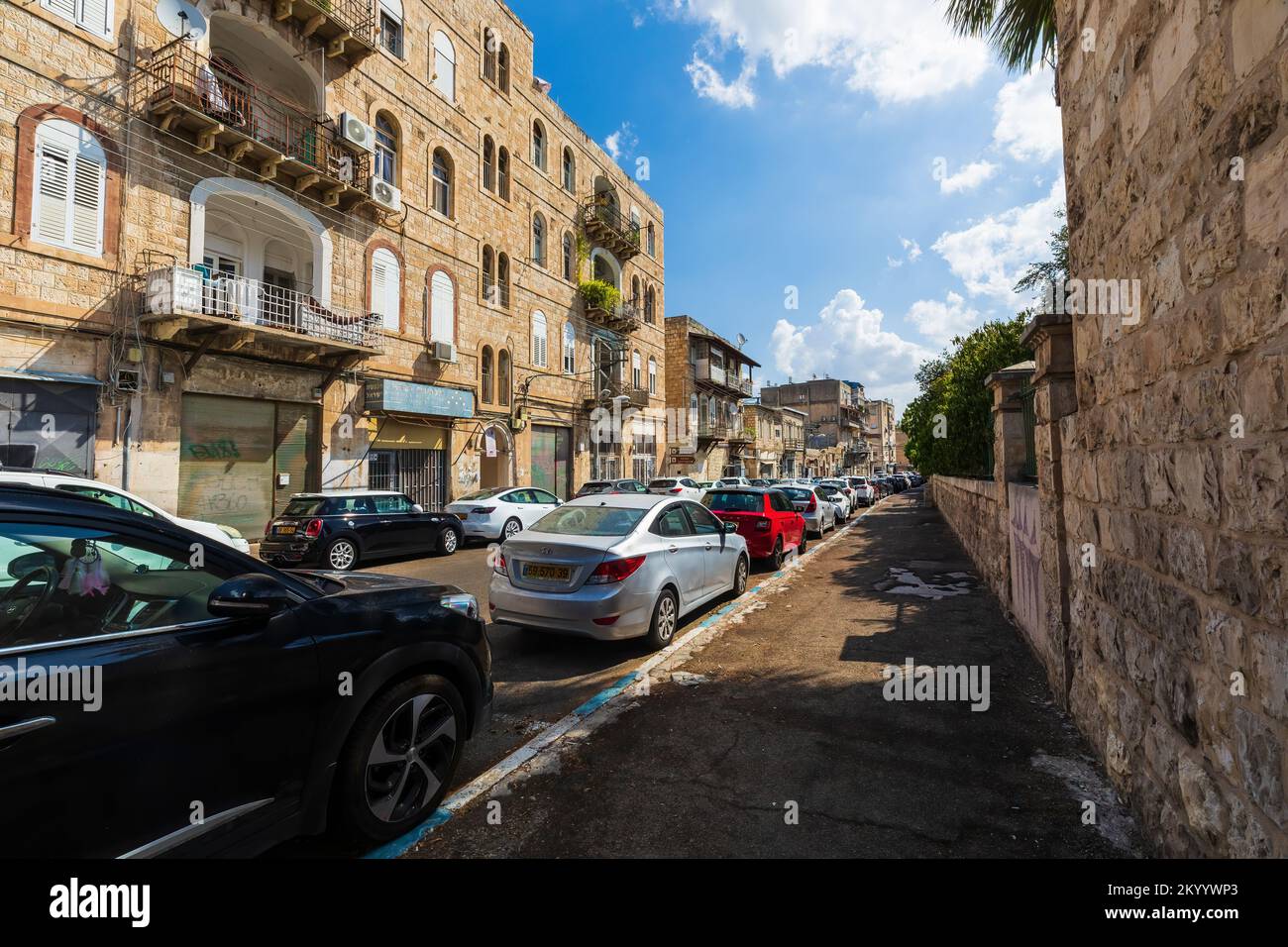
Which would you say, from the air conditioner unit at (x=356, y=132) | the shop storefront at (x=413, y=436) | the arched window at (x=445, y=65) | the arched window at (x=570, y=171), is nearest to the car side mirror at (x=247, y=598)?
the shop storefront at (x=413, y=436)

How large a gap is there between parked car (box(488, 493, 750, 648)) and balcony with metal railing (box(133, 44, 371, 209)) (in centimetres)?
1357

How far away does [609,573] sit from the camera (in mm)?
5621

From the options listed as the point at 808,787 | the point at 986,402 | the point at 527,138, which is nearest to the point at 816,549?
the point at 986,402

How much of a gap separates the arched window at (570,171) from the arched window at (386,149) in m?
10.3

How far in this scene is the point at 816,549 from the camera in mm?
A: 14297

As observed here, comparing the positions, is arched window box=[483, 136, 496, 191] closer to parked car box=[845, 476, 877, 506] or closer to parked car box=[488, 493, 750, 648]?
parked car box=[488, 493, 750, 648]

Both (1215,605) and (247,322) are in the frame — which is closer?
(1215,605)

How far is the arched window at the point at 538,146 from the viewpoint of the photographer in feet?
84.2

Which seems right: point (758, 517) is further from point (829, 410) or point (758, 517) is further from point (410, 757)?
point (829, 410)

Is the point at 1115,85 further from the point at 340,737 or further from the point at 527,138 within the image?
the point at 527,138

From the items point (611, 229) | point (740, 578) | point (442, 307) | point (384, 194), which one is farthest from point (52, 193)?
point (611, 229)

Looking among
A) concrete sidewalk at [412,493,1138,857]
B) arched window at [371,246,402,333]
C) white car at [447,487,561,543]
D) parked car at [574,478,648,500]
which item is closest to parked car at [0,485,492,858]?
concrete sidewalk at [412,493,1138,857]

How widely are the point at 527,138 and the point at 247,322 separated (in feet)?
53.1

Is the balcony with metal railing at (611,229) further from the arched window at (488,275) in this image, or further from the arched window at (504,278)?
the arched window at (488,275)
